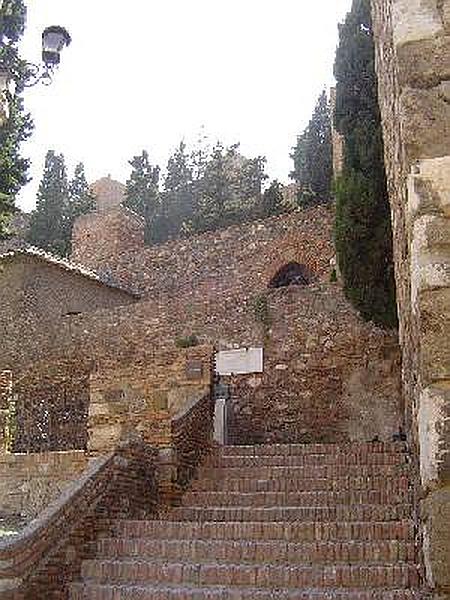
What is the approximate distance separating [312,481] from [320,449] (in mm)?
850

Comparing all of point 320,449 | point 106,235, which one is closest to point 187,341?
point 320,449

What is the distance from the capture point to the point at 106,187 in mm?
33406

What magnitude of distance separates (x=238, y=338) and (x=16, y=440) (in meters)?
4.58

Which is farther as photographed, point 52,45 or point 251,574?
point 52,45

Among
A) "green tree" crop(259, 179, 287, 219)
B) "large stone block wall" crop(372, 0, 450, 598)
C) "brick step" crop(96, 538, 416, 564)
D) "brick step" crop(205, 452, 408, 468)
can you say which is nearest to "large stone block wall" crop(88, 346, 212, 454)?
"brick step" crop(205, 452, 408, 468)

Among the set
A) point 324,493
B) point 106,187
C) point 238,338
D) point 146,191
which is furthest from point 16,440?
point 106,187

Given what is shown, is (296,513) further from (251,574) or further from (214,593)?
(214,593)

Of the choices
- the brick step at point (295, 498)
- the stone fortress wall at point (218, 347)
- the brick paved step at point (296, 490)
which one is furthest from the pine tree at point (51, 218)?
the brick step at point (295, 498)

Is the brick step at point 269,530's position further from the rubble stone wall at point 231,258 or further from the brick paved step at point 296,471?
the rubble stone wall at point 231,258

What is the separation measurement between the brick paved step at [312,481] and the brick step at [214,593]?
1858mm

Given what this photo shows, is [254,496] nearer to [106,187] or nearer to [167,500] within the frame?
[167,500]

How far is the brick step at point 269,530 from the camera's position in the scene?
5.43 metres

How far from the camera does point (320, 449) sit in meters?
7.55

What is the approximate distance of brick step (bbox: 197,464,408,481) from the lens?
689 centimetres
